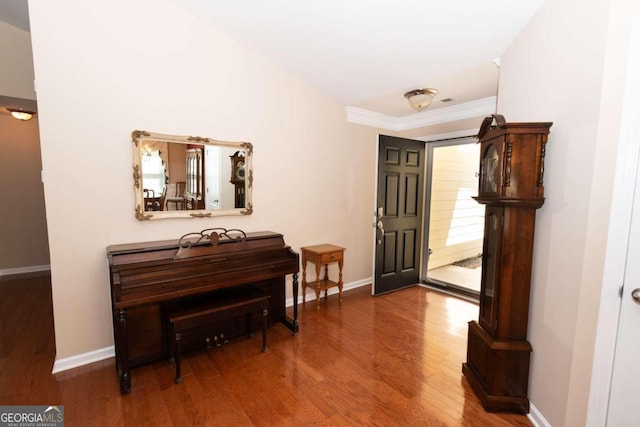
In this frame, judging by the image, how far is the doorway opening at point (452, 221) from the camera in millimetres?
4361

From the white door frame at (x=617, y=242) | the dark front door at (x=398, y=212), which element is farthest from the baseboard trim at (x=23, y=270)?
the white door frame at (x=617, y=242)

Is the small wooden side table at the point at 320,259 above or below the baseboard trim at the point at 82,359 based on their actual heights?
above

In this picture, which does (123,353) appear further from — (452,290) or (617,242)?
(452,290)

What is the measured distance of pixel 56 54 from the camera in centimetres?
208

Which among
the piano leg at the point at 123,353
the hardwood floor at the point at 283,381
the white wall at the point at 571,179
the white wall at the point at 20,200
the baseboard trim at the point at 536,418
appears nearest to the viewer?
the white wall at the point at 571,179

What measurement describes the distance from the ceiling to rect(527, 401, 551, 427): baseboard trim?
251 cm

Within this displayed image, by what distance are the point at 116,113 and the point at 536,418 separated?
3591 mm

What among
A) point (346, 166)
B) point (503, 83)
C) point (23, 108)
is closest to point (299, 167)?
point (346, 166)

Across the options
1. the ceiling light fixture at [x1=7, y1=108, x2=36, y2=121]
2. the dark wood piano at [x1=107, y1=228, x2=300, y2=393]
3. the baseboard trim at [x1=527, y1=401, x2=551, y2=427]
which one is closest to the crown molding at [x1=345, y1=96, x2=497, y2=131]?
the dark wood piano at [x1=107, y1=228, x2=300, y2=393]

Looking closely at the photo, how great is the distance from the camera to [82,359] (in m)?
2.31

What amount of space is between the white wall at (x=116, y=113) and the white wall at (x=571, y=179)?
234 cm

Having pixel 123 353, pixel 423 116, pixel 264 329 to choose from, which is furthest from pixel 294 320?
pixel 423 116

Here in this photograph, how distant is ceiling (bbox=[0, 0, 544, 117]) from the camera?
207 centimetres

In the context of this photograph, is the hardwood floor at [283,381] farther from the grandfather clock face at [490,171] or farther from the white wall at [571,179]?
the grandfather clock face at [490,171]
